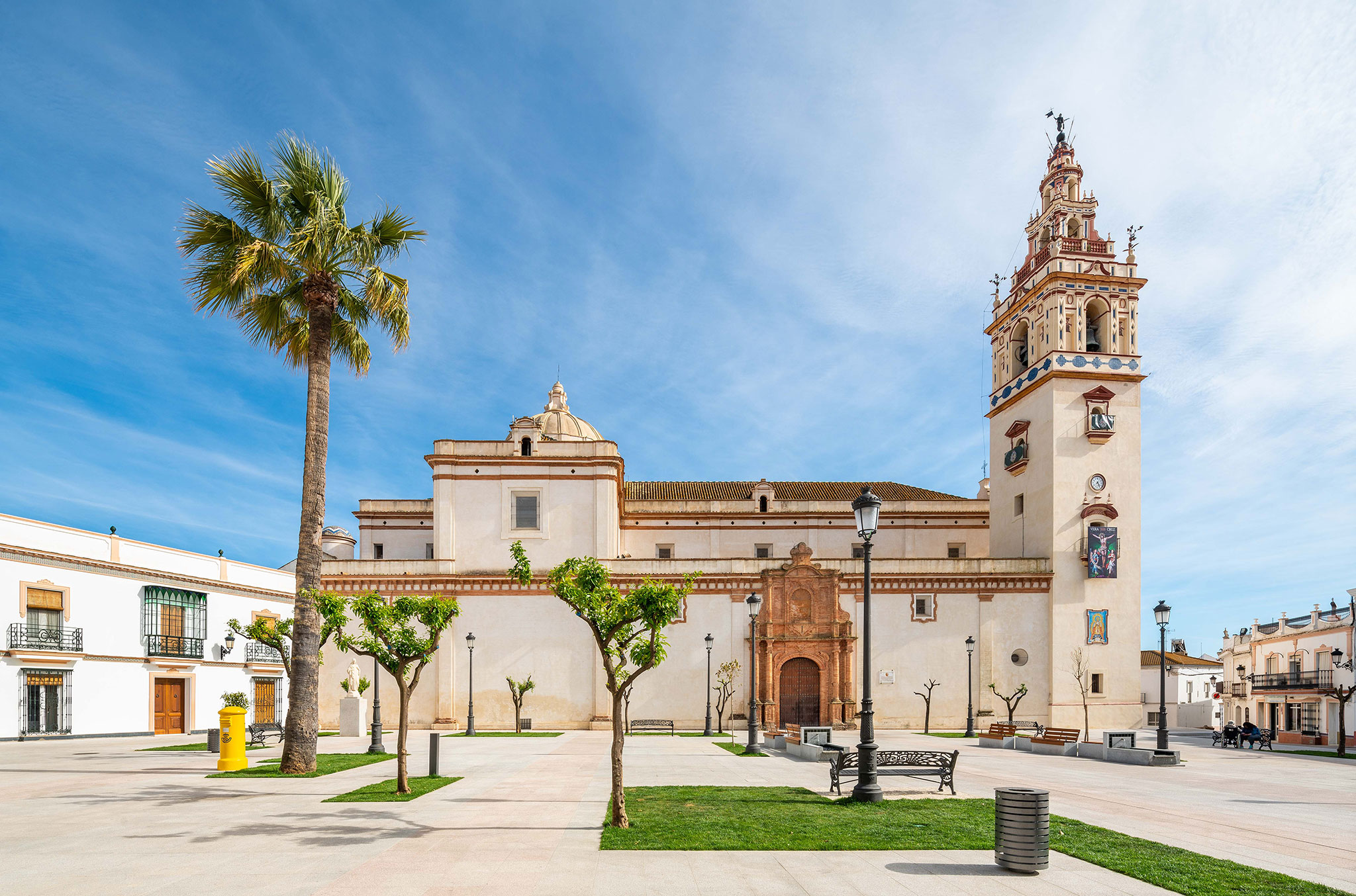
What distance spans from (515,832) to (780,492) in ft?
120

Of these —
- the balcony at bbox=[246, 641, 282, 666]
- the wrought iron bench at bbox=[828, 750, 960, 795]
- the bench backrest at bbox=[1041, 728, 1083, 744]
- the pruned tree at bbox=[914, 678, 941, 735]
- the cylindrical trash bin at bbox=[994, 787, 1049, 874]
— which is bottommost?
the pruned tree at bbox=[914, 678, 941, 735]

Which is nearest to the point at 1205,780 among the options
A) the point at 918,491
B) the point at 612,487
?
the point at 612,487

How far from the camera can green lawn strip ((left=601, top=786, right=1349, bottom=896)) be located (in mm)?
8836

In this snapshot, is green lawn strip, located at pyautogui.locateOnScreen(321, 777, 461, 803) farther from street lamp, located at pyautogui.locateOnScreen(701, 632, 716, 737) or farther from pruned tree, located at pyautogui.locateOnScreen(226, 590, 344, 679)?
street lamp, located at pyautogui.locateOnScreen(701, 632, 716, 737)

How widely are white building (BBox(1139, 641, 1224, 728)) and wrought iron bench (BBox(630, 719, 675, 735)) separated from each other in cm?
3158

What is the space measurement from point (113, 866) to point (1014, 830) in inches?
389

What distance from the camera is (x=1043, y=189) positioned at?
138 ft

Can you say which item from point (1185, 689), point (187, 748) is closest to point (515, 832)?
point (187, 748)

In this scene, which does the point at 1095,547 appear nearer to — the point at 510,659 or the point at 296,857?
the point at 510,659

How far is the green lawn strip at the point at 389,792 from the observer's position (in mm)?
13984

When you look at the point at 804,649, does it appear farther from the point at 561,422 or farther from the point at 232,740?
the point at 232,740

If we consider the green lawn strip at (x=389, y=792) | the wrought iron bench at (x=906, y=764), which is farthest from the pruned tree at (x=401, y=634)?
the wrought iron bench at (x=906, y=764)

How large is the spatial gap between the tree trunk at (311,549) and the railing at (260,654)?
21067mm

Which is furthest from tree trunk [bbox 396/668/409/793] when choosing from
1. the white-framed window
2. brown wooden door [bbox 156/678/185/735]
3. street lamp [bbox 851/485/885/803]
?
brown wooden door [bbox 156/678/185/735]
